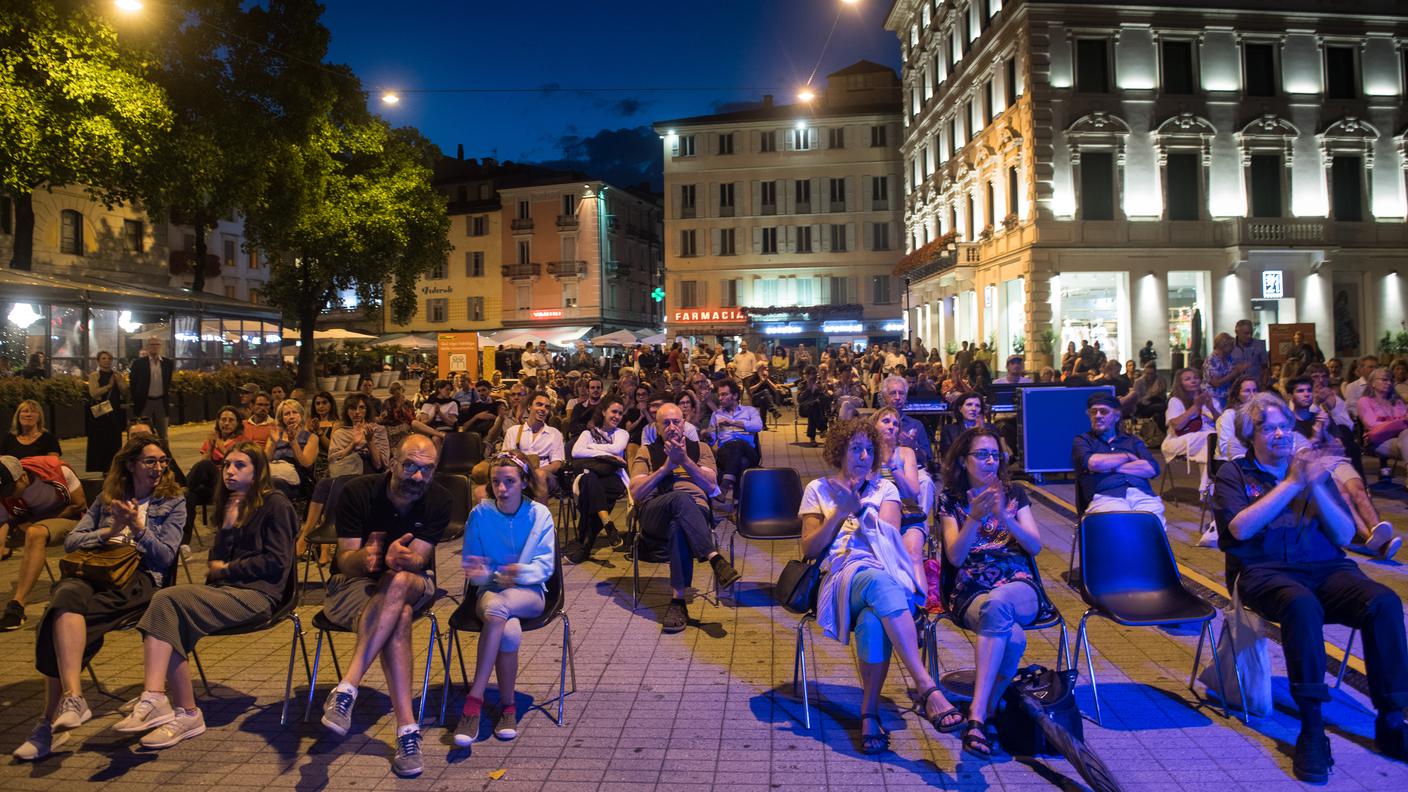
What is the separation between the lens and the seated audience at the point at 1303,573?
420 cm

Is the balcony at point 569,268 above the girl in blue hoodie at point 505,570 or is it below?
above

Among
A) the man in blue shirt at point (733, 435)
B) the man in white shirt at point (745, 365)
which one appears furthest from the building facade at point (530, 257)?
the man in blue shirt at point (733, 435)

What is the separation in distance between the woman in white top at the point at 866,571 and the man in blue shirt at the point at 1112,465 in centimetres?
206

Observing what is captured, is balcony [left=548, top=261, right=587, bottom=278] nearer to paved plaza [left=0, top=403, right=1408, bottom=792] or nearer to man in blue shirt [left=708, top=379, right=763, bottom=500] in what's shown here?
man in blue shirt [left=708, top=379, right=763, bottom=500]

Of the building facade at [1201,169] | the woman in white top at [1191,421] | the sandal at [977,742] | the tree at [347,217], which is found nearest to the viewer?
the sandal at [977,742]

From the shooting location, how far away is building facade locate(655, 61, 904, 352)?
175ft

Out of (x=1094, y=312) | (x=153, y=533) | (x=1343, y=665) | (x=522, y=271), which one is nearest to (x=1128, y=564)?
(x=1343, y=665)

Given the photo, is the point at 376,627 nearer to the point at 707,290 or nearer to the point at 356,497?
the point at 356,497

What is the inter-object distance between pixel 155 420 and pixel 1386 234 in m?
33.1

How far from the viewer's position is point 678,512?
22.3ft

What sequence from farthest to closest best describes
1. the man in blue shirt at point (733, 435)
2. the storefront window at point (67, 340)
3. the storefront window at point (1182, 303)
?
A: 1. the storefront window at point (1182, 303)
2. the storefront window at point (67, 340)
3. the man in blue shirt at point (733, 435)

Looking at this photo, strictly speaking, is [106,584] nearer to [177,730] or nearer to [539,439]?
[177,730]

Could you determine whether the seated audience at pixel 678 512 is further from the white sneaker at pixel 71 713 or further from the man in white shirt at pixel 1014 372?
the man in white shirt at pixel 1014 372

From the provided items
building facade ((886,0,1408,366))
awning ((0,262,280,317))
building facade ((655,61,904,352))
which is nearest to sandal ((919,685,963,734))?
awning ((0,262,280,317))
